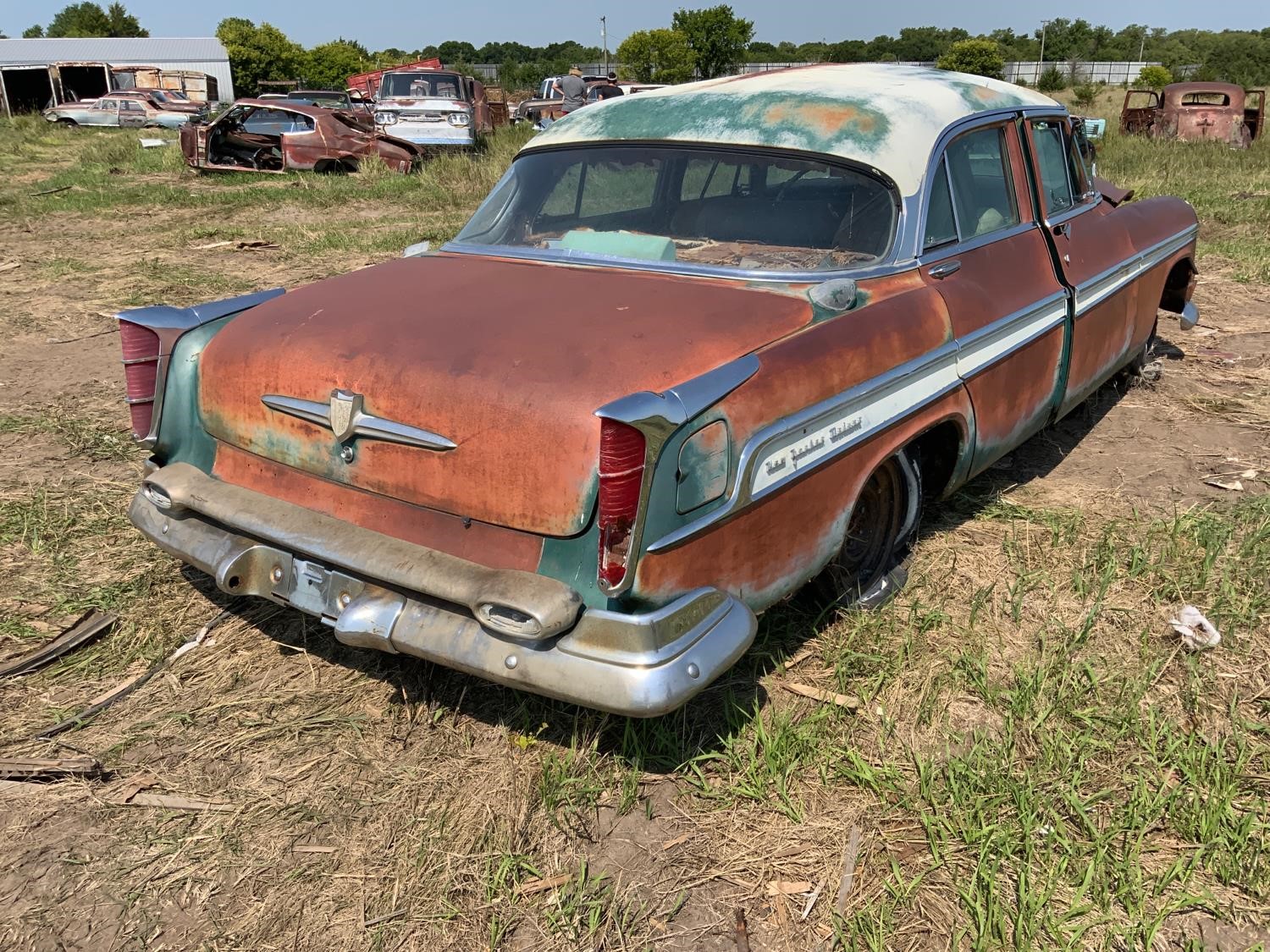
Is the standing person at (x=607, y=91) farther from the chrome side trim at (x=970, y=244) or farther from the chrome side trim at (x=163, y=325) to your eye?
the chrome side trim at (x=163, y=325)

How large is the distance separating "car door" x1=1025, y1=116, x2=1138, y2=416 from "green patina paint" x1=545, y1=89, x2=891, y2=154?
111cm

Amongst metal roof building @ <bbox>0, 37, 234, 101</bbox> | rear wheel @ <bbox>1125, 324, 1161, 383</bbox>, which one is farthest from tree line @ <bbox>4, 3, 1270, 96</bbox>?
rear wheel @ <bbox>1125, 324, 1161, 383</bbox>

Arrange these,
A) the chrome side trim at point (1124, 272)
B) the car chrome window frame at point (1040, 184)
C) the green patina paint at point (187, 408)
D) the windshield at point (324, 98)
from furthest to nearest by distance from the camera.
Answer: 1. the windshield at point (324, 98)
2. the chrome side trim at point (1124, 272)
3. the car chrome window frame at point (1040, 184)
4. the green patina paint at point (187, 408)

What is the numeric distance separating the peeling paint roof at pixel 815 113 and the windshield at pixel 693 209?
6 centimetres

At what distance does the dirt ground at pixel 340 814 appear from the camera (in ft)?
7.22

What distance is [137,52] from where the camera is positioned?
52.1 m

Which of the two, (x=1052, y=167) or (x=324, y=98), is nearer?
(x=1052, y=167)

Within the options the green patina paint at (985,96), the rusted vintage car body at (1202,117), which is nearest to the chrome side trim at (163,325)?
the green patina paint at (985,96)

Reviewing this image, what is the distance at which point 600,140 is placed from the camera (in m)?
3.65

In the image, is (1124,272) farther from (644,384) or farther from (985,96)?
(644,384)

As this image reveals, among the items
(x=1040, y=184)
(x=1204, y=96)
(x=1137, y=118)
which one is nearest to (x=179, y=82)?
(x=1137, y=118)

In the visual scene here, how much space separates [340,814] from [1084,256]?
11.7 feet

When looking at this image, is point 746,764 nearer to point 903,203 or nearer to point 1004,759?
point 1004,759

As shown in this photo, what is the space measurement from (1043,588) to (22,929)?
10.4 feet
